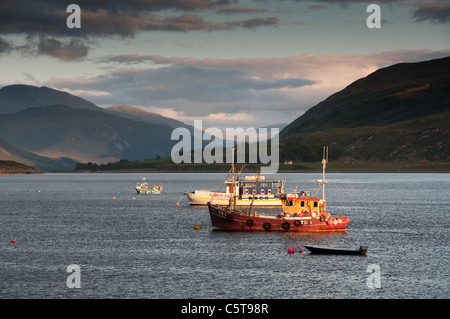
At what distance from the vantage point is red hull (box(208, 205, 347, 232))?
102 m

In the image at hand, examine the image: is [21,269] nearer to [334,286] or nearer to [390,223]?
[334,286]

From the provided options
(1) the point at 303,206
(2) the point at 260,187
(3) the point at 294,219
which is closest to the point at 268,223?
(3) the point at 294,219

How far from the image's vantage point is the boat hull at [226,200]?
5882 inches

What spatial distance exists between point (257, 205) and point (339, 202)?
38311 mm

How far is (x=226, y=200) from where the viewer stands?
15125 cm

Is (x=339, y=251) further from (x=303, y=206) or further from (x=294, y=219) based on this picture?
(x=303, y=206)

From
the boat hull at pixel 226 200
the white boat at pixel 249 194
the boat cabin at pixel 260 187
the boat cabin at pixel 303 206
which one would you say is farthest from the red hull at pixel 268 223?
the boat cabin at pixel 260 187

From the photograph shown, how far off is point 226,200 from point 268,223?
48.2m

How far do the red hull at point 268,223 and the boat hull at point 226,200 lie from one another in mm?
39273

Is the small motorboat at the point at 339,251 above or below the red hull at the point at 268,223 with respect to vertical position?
below

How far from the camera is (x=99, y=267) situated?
243 feet

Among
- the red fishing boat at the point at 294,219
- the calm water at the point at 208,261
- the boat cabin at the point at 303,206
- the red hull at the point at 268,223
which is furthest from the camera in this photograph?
the boat cabin at the point at 303,206

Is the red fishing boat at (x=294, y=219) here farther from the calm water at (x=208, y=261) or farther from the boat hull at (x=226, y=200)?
the boat hull at (x=226, y=200)

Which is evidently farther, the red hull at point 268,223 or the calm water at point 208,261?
the red hull at point 268,223
